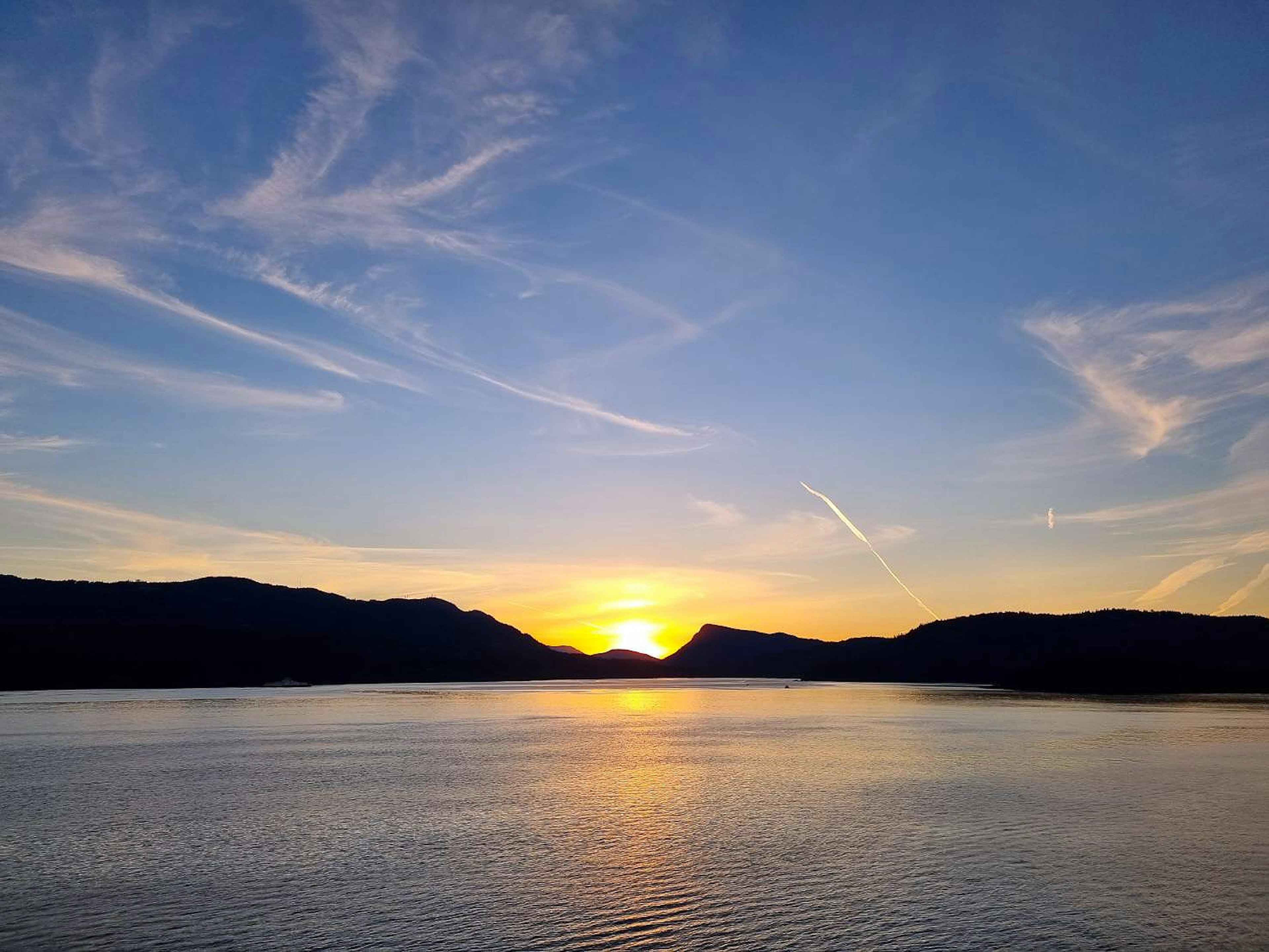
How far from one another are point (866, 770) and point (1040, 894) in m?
37.7

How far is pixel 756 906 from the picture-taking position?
29562 millimetres

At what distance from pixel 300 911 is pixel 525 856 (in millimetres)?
10536

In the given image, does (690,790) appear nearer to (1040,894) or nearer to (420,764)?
(420,764)

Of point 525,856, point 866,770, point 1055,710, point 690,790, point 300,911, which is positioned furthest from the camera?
point 1055,710

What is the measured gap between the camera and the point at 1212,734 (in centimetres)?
9481

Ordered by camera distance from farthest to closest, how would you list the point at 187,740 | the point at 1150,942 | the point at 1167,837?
1. the point at 187,740
2. the point at 1167,837
3. the point at 1150,942

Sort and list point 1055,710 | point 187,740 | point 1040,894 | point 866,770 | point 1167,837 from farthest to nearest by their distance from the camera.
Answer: point 1055,710
point 187,740
point 866,770
point 1167,837
point 1040,894

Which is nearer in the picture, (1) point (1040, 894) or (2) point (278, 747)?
(1) point (1040, 894)

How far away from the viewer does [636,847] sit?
129ft

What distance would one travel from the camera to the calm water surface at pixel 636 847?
26.9 meters

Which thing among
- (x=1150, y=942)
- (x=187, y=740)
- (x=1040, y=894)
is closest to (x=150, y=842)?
(x=1040, y=894)

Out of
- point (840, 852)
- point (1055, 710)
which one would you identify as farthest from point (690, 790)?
point (1055, 710)

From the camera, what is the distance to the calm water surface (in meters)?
26.9

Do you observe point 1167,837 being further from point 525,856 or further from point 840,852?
point 525,856
